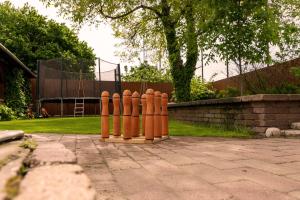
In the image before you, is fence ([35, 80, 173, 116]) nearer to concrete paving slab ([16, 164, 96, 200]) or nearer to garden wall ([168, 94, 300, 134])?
garden wall ([168, 94, 300, 134])

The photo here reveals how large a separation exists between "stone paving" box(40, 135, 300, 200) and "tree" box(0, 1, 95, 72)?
80.8ft

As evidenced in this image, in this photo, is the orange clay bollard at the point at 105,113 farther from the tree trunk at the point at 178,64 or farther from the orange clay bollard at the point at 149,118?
the tree trunk at the point at 178,64

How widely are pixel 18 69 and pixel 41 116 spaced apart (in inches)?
111

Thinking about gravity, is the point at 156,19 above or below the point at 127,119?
above

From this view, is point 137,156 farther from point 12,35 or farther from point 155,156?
→ point 12,35

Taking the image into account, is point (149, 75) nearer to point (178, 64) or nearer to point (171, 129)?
point (178, 64)

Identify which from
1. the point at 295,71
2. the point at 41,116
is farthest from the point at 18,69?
the point at 295,71

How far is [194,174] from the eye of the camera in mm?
2422

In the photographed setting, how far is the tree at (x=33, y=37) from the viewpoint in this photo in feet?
87.7

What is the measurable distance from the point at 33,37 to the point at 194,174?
93.6 feet

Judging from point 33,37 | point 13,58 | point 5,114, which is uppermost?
point 33,37

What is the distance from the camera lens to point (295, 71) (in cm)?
752

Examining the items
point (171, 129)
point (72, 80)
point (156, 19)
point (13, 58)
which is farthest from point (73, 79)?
point (171, 129)

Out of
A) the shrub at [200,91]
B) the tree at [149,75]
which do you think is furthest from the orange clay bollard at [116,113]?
the tree at [149,75]
